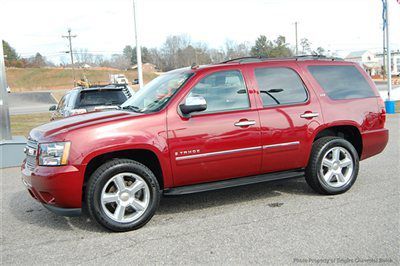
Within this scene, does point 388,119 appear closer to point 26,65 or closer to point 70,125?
point 70,125

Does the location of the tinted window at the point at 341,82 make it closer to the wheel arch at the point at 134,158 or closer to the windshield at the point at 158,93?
the windshield at the point at 158,93

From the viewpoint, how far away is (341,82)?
567 centimetres

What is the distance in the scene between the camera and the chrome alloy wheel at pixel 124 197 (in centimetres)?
443

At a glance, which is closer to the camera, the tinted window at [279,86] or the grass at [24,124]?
the tinted window at [279,86]

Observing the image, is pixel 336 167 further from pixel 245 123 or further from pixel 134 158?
pixel 134 158

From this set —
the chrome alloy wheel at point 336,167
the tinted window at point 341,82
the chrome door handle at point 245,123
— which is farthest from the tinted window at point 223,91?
the chrome alloy wheel at point 336,167

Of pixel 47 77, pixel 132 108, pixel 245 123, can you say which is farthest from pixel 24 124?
pixel 47 77

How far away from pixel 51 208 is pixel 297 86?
11.2 ft

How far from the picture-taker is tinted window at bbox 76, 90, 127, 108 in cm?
974

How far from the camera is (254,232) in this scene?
424 centimetres

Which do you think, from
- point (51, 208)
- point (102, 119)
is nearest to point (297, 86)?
point (102, 119)

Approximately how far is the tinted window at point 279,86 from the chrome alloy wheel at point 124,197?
1.87 m

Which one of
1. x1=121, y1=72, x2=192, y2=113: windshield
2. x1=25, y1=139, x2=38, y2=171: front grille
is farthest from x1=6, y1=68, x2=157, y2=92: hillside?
x1=25, y1=139, x2=38, y2=171: front grille

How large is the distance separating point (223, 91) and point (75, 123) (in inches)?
71.1
